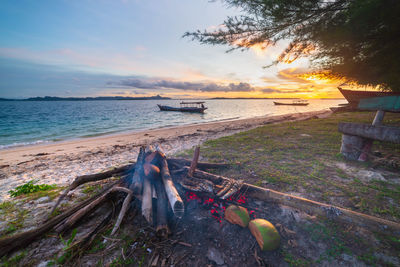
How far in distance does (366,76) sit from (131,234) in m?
11.8

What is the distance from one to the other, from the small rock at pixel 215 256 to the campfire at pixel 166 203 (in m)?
0.58

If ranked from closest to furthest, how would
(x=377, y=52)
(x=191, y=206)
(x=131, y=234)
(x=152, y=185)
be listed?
1. (x=131, y=234)
2. (x=191, y=206)
3. (x=152, y=185)
4. (x=377, y=52)

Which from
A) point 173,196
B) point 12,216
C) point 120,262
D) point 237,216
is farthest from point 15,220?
point 237,216

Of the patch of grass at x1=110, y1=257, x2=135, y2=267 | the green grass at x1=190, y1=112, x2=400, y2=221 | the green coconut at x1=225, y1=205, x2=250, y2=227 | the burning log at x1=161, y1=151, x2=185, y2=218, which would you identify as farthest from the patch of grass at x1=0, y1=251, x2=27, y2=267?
the green grass at x1=190, y1=112, x2=400, y2=221

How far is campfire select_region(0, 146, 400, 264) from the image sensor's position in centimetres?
274

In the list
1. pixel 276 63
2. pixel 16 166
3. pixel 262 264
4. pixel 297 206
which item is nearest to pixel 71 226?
pixel 262 264

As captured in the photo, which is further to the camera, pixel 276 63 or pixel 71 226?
pixel 276 63

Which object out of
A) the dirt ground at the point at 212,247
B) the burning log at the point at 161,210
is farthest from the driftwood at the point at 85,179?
the burning log at the point at 161,210

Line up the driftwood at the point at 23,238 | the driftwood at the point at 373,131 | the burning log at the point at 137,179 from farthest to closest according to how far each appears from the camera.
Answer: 1. the driftwood at the point at 373,131
2. the burning log at the point at 137,179
3. the driftwood at the point at 23,238

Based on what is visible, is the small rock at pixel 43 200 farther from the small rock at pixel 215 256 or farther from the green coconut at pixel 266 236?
the green coconut at pixel 266 236

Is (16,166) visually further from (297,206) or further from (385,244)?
(385,244)

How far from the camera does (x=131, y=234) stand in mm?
2855

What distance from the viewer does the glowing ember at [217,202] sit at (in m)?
3.29

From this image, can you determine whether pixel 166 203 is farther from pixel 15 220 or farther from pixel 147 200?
pixel 15 220
